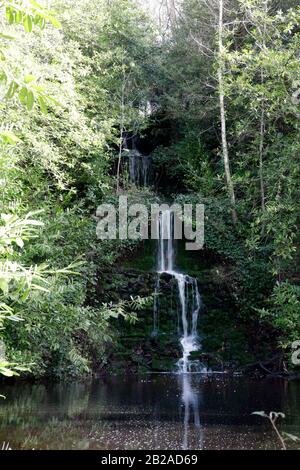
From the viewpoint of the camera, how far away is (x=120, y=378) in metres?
11.6

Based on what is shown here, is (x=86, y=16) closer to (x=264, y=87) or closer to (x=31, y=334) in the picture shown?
(x=264, y=87)

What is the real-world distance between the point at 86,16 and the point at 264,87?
8.04 metres

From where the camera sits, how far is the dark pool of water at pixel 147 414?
5.75m

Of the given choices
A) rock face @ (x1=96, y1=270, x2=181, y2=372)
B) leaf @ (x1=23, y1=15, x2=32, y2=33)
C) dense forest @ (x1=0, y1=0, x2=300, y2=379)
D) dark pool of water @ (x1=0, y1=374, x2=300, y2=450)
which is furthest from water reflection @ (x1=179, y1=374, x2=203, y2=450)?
leaf @ (x1=23, y1=15, x2=32, y2=33)

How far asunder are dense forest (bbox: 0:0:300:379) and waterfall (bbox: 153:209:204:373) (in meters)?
0.39

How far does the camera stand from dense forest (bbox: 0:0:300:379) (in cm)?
988

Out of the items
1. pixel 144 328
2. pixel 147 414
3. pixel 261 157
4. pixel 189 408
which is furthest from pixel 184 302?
pixel 147 414

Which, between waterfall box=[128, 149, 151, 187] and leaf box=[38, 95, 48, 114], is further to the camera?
waterfall box=[128, 149, 151, 187]

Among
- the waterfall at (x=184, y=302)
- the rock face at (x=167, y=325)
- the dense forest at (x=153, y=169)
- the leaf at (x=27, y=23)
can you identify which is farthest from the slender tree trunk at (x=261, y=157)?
the leaf at (x=27, y=23)

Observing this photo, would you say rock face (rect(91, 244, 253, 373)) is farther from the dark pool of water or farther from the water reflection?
the water reflection

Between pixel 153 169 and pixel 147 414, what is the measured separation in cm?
1371

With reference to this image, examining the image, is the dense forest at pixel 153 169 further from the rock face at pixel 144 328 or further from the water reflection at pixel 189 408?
the water reflection at pixel 189 408

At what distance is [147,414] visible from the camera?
7.42m
